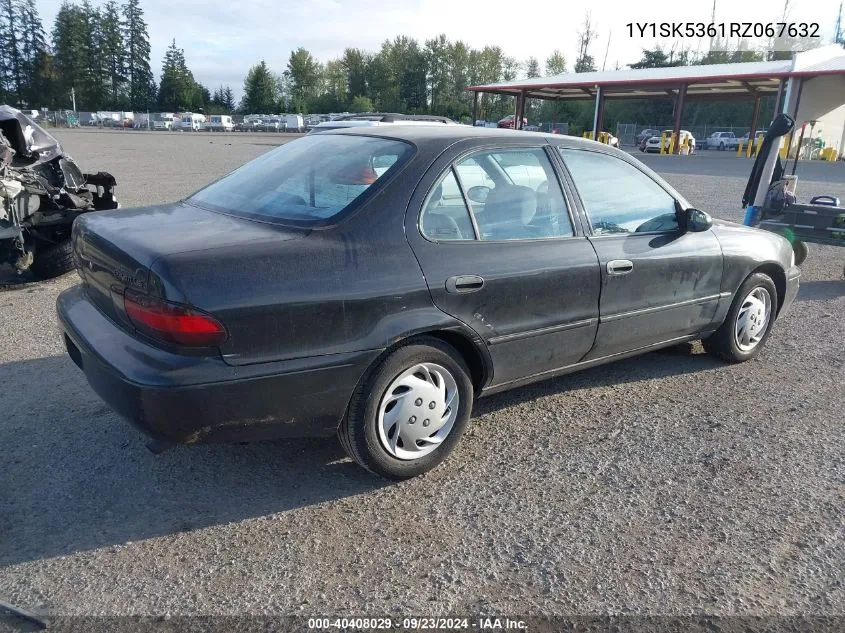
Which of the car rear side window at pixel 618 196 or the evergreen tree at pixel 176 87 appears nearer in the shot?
the car rear side window at pixel 618 196

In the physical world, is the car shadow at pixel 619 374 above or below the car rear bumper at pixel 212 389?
below

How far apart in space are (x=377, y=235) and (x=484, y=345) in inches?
30.9

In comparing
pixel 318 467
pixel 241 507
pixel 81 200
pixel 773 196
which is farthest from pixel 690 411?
pixel 81 200

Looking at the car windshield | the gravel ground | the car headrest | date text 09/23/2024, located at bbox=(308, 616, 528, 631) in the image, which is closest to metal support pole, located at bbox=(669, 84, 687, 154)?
the gravel ground

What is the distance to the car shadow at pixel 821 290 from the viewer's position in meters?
7.09

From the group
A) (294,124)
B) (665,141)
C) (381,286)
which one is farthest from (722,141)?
(381,286)

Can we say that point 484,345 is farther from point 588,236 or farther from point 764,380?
point 764,380

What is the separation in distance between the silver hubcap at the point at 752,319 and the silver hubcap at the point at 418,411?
2581 mm

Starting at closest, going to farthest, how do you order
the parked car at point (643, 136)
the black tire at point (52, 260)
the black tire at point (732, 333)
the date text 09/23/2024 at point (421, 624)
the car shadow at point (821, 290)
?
the date text 09/23/2024 at point (421, 624), the black tire at point (732, 333), the black tire at point (52, 260), the car shadow at point (821, 290), the parked car at point (643, 136)

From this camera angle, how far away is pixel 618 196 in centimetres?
407

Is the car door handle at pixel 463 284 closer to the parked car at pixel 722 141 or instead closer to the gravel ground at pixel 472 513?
the gravel ground at pixel 472 513

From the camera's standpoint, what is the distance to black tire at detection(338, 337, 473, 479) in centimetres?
303

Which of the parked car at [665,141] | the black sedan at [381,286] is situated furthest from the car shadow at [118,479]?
the parked car at [665,141]

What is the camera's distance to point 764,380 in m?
4.67
